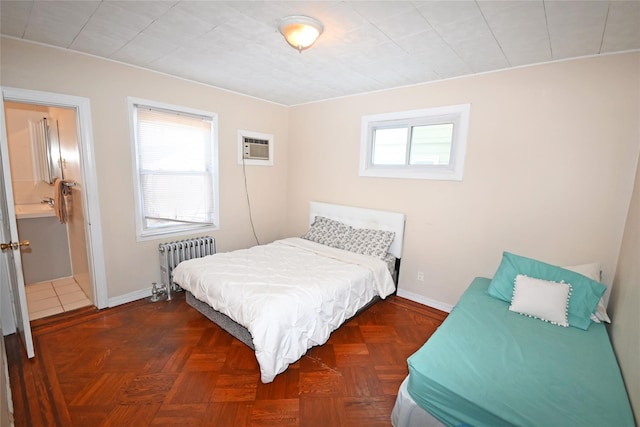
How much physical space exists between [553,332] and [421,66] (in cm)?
240

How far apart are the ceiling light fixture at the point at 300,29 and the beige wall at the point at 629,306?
2509 millimetres

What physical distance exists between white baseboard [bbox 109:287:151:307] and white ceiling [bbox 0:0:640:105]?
8.00ft

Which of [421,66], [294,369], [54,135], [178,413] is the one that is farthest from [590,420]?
[54,135]

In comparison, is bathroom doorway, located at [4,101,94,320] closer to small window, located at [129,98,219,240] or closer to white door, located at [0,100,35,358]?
small window, located at [129,98,219,240]

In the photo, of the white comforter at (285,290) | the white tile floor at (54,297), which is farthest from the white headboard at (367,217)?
the white tile floor at (54,297)

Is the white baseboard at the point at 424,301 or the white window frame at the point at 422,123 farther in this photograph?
the white baseboard at the point at 424,301

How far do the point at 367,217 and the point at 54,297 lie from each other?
378 cm

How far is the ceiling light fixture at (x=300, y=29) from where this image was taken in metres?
1.84

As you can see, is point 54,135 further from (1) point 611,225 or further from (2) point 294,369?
(1) point 611,225

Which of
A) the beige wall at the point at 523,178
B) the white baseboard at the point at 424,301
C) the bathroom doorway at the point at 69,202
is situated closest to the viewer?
the beige wall at the point at 523,178

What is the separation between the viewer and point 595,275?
2205 millimetres

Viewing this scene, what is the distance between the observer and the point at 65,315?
2.81m

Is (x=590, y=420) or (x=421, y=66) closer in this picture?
(x=590, y=420)

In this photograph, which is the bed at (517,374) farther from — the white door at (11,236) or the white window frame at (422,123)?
the white door at (11,236)
